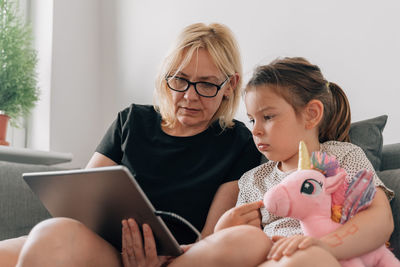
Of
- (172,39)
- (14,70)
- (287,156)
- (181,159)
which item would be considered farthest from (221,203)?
(14,70)

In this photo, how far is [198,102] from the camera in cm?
149

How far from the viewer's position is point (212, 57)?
1489 millimetres

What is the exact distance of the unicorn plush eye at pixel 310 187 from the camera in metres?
0.99

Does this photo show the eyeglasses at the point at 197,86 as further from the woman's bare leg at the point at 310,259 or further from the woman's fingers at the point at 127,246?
the woman's bare leg at the point at 310,259

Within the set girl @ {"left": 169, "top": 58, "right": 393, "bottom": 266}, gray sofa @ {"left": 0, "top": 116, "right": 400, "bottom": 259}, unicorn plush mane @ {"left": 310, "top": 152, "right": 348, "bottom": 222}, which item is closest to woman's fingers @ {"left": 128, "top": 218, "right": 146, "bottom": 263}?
girl @ {"left": 169, "top": 58, "right": 393, "bottom": 266}

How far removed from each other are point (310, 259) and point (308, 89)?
0.51 m

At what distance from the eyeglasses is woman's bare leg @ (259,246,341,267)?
71 cm

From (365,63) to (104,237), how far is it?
37.9 inches

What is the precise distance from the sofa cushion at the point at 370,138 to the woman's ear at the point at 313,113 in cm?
17

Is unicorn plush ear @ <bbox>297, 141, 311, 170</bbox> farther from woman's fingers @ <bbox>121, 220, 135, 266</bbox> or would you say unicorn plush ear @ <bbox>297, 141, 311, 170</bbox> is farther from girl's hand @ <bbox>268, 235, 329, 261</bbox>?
woman's fingers @ <bbox>121, 220, 135, 266</bbox>

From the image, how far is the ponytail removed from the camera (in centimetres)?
131

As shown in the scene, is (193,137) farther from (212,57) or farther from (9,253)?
(9,253)

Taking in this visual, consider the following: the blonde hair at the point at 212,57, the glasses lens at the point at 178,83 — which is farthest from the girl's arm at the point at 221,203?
the glasses lens at the point at 178,83

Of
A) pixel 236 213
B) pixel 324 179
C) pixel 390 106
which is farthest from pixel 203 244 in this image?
pixel 390 106
